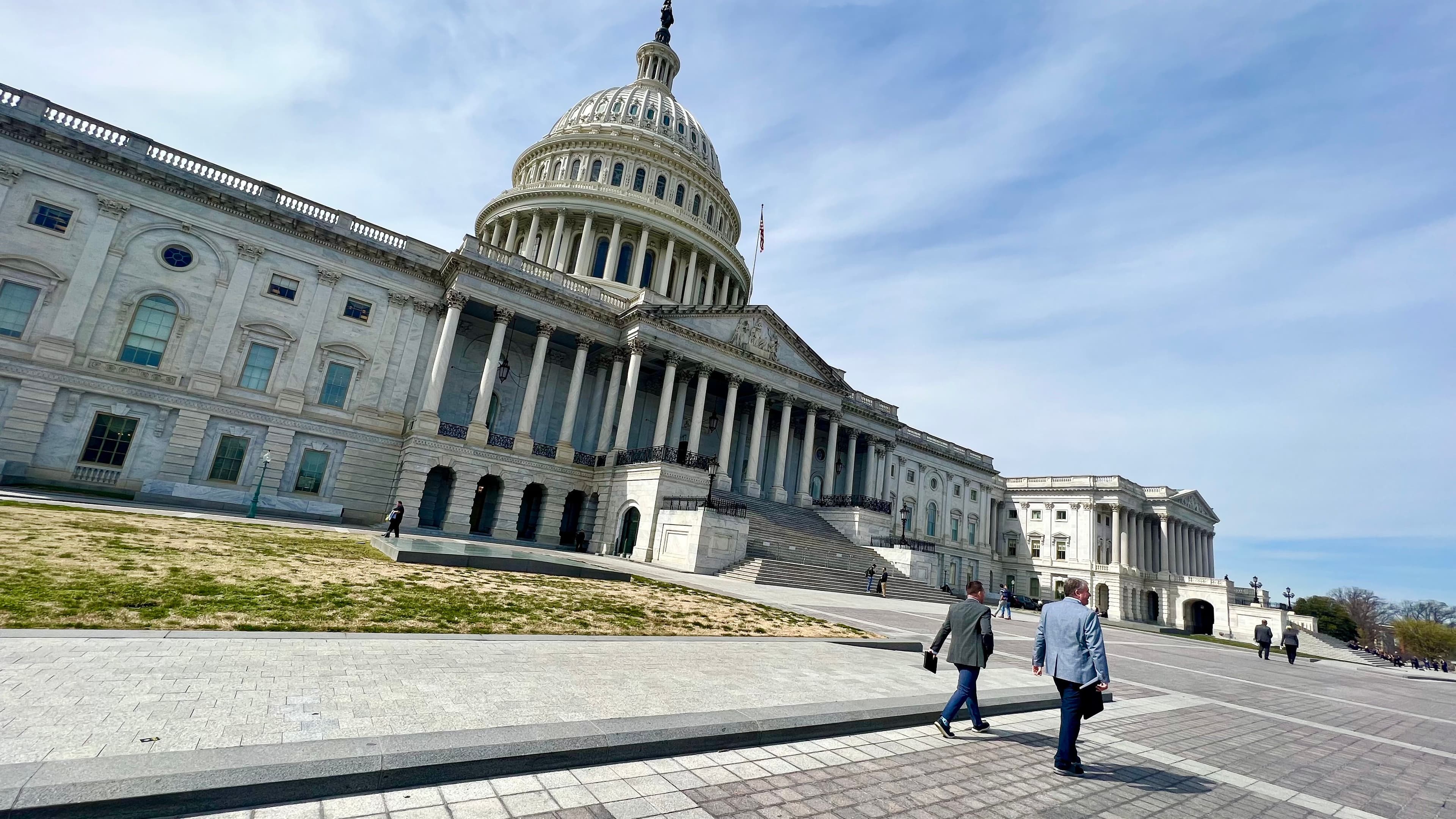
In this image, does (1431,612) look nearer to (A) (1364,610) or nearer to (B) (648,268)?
(A) (1364,610)

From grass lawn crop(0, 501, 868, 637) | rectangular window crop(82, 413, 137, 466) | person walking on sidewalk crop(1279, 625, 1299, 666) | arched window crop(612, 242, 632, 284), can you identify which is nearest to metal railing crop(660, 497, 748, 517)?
grass lawn crop(0, 501, 868, 637)

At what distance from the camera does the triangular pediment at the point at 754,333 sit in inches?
1545

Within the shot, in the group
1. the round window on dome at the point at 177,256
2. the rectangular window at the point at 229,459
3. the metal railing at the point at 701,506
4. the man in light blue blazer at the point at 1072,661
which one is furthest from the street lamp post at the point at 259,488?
the man in light blue blazer at the point at 1072,661

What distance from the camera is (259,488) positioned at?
2583cm

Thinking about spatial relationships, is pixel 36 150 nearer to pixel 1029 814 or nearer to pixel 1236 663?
pixel 1029 814

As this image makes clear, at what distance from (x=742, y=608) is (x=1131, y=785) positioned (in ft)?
36.3

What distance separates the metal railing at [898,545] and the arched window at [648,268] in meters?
28.1

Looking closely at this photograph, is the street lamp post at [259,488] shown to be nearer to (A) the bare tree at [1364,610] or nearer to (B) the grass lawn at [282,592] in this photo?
(B) the grass lawn at [282,592]

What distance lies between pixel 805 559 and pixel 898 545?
10021 millimetres

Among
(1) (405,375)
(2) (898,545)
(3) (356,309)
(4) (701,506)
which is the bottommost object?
(2) (898,545)

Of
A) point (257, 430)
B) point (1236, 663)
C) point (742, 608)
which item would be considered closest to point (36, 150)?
point (257, 430)

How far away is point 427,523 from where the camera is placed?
1305 inches

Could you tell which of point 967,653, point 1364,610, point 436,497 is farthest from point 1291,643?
point 1364,610

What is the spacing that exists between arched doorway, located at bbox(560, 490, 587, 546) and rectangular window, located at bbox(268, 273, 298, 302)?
1753cm
